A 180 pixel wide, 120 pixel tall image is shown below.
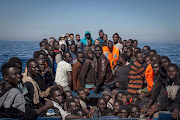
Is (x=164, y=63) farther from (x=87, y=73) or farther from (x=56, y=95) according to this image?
(x=56, y=95)

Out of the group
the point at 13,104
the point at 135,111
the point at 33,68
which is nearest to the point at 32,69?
the point at 33,68

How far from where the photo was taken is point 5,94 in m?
2.70

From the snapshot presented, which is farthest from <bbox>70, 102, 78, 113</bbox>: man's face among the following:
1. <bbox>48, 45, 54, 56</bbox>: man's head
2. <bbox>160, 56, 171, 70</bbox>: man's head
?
<bbox>48, 45, 54, 56</bbox>: man's head

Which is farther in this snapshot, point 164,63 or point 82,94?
point 82,94

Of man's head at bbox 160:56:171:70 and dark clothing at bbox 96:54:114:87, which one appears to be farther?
dark clothing at bbox 96:54:114:87

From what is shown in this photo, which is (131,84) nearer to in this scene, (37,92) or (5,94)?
(37,92)

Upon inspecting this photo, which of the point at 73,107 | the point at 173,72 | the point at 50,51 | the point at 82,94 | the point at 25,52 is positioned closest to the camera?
the point at 173,72

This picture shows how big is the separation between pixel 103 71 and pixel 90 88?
680mm

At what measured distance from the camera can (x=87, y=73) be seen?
513 cm

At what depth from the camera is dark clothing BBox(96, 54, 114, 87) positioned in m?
A: 4.84

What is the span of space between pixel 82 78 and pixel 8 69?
2324 mm

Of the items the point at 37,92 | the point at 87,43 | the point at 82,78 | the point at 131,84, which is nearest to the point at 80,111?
the point at 37,92

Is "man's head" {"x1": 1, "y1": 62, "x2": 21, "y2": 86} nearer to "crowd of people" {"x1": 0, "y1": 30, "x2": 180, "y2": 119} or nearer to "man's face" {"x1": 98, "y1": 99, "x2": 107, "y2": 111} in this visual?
"crowd of people" {"x1": 0, "y1": 30, "x2": 180, "y2": 119}

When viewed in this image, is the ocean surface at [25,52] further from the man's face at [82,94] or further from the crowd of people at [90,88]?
the man's face at [82,94]
